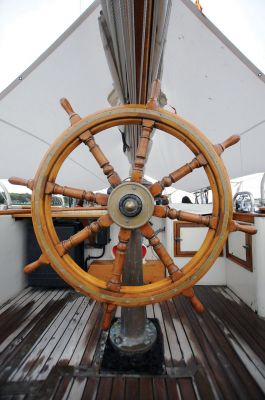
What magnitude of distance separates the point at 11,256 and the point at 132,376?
5.22 ft

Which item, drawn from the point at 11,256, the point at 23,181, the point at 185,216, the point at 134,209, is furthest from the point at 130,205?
the point at 11,256

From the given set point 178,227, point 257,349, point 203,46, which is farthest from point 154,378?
point 203,46

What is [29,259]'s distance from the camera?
2361mm

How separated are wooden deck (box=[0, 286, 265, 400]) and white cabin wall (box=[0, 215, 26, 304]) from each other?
218 millimetres

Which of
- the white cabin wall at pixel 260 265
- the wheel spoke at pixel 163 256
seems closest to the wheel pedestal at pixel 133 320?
the wheel spoke at pixel 163 256

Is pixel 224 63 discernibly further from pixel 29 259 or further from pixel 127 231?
pixel 29 259

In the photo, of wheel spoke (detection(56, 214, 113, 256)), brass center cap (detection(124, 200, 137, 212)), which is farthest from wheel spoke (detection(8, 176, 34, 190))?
brass center cap (detection(124, 200, 137, 212))

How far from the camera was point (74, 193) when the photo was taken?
0.89 m

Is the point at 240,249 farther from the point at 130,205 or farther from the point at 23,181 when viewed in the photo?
the point at 23,181

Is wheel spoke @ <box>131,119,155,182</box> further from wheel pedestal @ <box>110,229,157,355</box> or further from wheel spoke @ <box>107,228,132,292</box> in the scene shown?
wheel pedestal @ <box>110,229,157,355</box>

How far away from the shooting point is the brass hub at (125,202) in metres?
0.87

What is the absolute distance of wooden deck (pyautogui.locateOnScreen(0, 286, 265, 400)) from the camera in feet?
3.24

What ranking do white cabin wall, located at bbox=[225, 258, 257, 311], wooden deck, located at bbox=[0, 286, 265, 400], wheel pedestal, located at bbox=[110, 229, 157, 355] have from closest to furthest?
wooden deck, located at bbox=[0, 286, 265, 400] < wheel pedestal, located at bbox=[110, 229, 157, 355] < white cabin wall, located at bbox=[225, 258, 257, 311]

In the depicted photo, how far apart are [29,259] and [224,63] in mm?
3275
